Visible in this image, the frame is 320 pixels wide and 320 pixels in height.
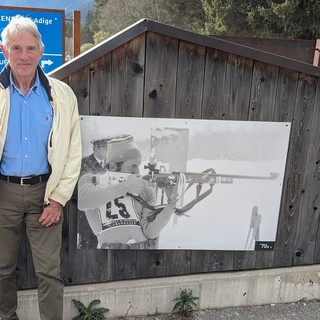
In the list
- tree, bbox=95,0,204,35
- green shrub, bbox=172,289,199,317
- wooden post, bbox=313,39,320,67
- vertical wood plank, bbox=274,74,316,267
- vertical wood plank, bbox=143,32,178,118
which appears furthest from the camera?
tree, bbox=95,0,204,35

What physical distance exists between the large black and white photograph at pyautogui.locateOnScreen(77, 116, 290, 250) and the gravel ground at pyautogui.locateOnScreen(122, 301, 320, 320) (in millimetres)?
529

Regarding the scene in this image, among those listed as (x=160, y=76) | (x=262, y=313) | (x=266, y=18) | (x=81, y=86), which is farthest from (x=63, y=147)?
(x=266, y=18)

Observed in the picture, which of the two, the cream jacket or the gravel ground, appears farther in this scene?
the gravel ground

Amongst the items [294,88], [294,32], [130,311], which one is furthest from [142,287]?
[294,32]

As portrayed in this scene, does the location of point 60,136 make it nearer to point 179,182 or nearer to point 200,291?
point 179,182

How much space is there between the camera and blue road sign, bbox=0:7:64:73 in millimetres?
5859

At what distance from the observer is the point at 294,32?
53.0 ft

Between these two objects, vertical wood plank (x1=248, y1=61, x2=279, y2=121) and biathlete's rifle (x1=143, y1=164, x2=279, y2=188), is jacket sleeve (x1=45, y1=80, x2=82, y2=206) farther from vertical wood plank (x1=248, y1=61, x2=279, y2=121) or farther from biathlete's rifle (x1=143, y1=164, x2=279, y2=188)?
vertical wood plank (x1=248, y1=61, x2=279, y2=121)

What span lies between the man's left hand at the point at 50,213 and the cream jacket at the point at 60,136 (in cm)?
3

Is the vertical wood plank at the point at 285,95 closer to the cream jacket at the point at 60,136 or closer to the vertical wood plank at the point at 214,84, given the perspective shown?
the vertical wood plank at the point at 214,84

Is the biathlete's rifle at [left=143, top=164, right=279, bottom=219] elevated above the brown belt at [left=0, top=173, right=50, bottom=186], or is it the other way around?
the brown belt at [left=0, top=173, right=50, bottom=186]

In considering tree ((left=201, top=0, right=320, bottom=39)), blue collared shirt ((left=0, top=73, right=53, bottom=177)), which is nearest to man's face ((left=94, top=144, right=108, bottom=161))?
blue collared shirt ((left=0, top=73, right=53, bottom=177))

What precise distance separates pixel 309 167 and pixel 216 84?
0.93m

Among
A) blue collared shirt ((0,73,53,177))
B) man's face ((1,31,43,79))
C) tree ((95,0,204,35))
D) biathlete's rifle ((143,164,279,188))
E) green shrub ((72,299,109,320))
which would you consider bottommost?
green shrub ((72,299,109,320))
